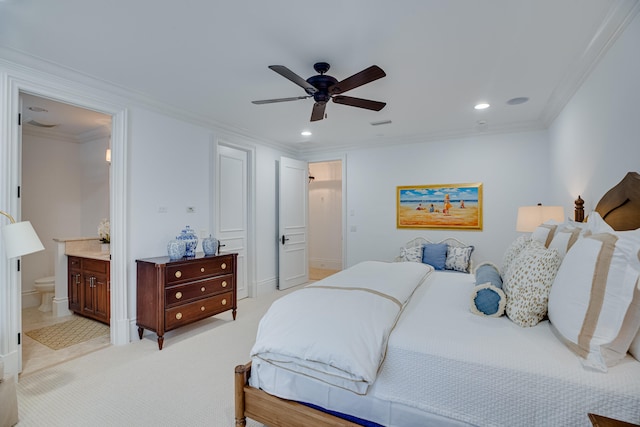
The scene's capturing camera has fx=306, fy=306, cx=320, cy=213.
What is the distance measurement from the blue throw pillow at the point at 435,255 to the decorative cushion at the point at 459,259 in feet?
0.19

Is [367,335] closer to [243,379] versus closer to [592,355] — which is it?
[243,379]

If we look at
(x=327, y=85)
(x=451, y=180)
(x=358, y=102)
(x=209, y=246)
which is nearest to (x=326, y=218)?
(x=451, y=180)

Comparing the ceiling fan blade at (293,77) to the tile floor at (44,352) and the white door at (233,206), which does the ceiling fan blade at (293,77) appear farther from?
the tile floor at (44,352)

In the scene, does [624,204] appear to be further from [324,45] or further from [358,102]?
[324,45]

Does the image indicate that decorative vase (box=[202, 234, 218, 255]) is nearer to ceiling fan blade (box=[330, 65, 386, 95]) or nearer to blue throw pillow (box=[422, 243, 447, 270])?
ceiling fan blade (box=[330, 65, 386, 95])

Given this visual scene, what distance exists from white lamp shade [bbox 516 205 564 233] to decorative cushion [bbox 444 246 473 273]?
0.83 meters

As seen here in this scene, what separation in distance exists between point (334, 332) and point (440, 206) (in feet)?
11.9

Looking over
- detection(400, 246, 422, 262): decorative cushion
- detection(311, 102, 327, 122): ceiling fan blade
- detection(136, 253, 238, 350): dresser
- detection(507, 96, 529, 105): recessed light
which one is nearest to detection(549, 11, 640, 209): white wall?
detection(507, 96, 529, 105): recessed light

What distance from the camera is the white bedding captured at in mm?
1176

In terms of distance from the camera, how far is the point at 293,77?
2.19 meters

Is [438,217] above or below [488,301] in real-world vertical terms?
above

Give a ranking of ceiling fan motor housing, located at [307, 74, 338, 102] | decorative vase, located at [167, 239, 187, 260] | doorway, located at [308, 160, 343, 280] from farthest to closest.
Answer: doorway, located at [308, 160, 343, 280]
decorative vase, located at [167, 239, 187, 260]
ceiling fan motor housing, located at [307, 74, 338, 102]

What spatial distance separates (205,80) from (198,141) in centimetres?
117

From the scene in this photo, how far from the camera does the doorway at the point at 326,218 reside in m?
7.07
